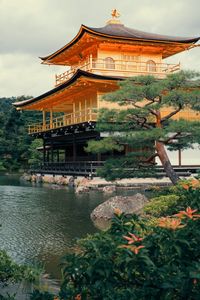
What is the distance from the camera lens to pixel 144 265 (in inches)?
93.5

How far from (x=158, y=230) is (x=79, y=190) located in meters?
16.9

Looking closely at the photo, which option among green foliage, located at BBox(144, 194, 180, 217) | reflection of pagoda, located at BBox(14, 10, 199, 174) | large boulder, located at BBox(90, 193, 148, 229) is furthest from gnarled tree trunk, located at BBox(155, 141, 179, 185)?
reflection of pagoda, located at BBox(14, 10, 199, 174)

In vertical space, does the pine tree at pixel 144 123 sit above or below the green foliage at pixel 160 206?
above

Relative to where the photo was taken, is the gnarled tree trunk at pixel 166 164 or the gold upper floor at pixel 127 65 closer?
the gnarled tree trunk at pixel 166 164

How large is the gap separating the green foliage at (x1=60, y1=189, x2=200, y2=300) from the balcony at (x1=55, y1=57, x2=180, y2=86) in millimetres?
22237

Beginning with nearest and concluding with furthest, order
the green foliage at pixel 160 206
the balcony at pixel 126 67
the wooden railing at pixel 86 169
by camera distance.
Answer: the green foliage at pixel 160 206
the wooden railing at pixel 86 169
the balcony at pixel 126 67

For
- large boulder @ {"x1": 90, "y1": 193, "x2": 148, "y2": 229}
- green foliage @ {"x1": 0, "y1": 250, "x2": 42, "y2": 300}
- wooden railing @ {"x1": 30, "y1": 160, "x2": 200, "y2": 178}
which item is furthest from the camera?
wooden railing @ {"x1": 30, "y1": 160, "x2": 200, "y2": 178}

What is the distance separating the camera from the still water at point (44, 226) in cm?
782

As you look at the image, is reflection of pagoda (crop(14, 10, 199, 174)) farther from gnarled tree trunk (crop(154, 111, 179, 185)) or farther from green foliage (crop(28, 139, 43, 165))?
gnarled tree trunk (crop(154, 111, 179, 185))

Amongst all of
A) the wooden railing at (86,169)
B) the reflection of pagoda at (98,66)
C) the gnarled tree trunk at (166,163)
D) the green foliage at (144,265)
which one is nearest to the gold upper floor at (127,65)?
the reflection of pagoda at (98,66)

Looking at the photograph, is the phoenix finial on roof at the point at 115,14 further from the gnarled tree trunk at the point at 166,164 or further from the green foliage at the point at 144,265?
the green foliage at the point at 144,265

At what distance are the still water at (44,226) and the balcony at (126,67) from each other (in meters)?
10.4

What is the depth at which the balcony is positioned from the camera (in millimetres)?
25219

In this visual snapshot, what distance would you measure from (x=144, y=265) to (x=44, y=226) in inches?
339
